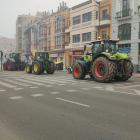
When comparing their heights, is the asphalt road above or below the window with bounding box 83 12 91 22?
below

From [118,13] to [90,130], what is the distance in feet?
73.9

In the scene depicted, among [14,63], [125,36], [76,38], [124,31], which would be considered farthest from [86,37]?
[14,63]

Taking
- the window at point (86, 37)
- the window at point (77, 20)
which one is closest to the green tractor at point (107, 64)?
the window at point (86, 37)

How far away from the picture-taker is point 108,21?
25.0 metres

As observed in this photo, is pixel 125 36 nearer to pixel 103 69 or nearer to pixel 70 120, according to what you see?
pixel 103 69

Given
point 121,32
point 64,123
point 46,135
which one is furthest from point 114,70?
point 121,32

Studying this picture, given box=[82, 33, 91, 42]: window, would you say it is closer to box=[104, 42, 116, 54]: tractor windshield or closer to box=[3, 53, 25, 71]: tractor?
box=[3, 53, 25, 71]: tractor

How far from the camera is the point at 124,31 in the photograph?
23.0m

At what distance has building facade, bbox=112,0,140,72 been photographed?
2159 cm

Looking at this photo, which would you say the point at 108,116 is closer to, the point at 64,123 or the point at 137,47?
Answer: the point at 64,123

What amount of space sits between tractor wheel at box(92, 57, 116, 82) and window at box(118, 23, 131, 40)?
12274 millimetres

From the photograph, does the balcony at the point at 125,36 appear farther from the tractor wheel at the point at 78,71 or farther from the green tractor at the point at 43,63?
the tractor wheel at the point at 78,71

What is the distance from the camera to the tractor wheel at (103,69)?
436 inches

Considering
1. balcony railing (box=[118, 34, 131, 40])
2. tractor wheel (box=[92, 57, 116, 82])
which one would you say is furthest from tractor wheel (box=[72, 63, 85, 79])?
balcony railing (box=[118, 34, 131, 40])
